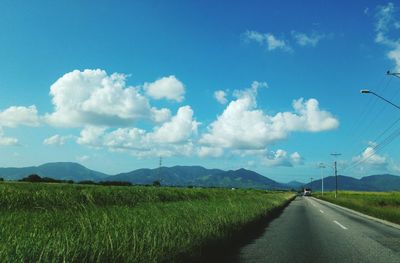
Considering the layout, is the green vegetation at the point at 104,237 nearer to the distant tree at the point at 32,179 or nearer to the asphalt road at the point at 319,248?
the asphalt road at the point at 319,248

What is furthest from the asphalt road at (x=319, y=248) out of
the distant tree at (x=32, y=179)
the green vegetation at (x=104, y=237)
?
the distant tree at (x=32, y=179)

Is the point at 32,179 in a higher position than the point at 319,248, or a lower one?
higher

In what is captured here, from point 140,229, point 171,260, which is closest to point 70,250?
point 171,260

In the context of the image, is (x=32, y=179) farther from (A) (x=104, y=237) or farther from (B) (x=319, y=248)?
(A) (x=104, y=237)

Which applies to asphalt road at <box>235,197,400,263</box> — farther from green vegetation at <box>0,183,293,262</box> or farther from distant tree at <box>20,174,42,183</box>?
distant tree at <box>20,174,42,183</box>

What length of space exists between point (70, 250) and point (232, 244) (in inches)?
262

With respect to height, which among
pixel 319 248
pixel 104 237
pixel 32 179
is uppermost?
pixel 32 179

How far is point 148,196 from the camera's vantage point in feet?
95.2

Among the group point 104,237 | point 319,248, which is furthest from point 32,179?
point 104,237

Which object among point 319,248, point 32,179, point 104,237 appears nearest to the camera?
point 104,237

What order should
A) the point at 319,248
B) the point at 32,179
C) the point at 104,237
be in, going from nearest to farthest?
the point at 104,237 → the point at 319,248 → the point at 32,179

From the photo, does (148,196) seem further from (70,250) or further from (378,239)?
(70,250)

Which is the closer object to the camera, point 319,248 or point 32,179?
point 319,248

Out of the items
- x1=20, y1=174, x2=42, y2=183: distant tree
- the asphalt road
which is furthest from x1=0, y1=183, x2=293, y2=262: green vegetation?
x1=20, y1=174, x2=42, y2=183: distant tree
